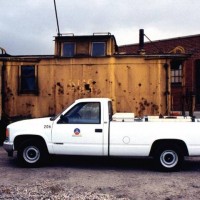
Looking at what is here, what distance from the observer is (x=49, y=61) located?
12547mm

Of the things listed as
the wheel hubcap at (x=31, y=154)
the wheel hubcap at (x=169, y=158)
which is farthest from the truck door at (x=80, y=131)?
the wheel hubcap at (x=169, y=158)

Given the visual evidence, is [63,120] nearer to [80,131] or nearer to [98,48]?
[80,131]

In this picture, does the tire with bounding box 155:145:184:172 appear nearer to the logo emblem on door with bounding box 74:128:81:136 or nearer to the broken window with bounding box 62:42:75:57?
the logo emblem on door with bounding box 74:128:81:136

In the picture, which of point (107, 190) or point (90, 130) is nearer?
point (107, 190)

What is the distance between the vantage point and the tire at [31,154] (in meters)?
7.92

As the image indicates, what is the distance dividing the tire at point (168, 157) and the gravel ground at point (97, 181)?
0.20 metres

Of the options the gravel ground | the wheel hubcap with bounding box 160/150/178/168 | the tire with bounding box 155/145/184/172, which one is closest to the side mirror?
the gravel ground

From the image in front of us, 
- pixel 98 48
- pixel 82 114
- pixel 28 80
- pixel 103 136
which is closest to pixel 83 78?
pixel 98 48

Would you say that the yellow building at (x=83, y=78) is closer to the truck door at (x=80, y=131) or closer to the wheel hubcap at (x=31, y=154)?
the truck door at (x=80, y=131)

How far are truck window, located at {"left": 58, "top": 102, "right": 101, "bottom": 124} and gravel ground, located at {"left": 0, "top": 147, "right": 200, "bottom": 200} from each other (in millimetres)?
1265

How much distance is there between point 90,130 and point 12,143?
208cm

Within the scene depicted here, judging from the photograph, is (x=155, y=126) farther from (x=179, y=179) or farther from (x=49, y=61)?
(x=49, y=61)

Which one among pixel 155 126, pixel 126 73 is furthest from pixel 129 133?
pixel 126 73

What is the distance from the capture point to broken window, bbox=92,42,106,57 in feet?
41.5
